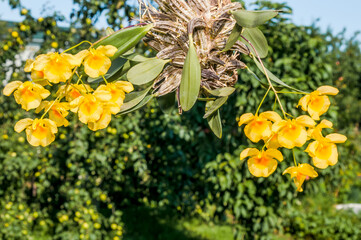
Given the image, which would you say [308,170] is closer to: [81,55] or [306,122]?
[306,122]

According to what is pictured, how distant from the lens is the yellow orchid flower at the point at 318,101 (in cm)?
75

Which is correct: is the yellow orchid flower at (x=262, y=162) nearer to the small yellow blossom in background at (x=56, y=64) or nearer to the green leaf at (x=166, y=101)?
the green leaf at (x=166, y=101)

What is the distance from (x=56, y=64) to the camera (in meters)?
0.69

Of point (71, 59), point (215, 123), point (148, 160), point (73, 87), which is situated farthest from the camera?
point (148, 160)

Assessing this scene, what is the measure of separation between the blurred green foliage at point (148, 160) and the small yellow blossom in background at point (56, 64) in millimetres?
1826

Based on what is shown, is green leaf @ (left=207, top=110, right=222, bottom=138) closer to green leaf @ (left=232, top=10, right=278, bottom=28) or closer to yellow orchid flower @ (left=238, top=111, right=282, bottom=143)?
yellow orchid flower @ (left=238, top=111, right=282, bottom=143)

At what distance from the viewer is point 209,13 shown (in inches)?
34.7

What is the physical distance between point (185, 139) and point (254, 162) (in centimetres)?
217

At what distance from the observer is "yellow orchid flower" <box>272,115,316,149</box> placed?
69 centimetres

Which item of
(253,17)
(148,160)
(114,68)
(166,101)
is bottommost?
(148,160)

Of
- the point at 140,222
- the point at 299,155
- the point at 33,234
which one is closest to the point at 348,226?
the point at 299,155

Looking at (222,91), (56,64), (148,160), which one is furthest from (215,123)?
(148,160)

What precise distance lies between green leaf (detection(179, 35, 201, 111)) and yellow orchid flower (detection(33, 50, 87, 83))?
0.21 m

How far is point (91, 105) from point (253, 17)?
349 mm
